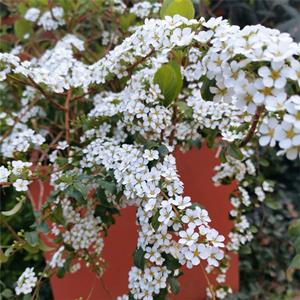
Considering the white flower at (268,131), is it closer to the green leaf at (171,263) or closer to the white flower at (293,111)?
the white flower at (293,111)

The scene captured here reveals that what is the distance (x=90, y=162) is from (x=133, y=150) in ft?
0.51

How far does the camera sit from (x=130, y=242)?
1213 millimetres

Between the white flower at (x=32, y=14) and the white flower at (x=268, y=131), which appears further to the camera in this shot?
the white flower at (x=32, y=14)

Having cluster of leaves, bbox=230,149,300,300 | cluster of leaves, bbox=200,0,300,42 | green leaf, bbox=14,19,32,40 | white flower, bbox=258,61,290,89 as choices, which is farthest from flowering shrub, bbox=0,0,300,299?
cluster of leaves, bbox=200,0,300,42

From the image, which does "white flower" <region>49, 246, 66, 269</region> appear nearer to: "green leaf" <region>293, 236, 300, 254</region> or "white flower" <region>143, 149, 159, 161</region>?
"white flower" <region>143, 149, 159, 161</region>

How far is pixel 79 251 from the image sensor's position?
3.60 ft

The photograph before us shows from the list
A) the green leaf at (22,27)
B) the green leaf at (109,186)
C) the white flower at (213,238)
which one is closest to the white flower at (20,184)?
the green leaf at (109,186)

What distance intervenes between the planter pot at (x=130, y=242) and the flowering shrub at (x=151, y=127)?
5 centimetres

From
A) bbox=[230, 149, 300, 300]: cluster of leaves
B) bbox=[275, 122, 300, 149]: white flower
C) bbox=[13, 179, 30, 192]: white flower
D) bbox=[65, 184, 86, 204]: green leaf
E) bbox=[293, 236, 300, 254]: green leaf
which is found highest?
bbox=[275, 122, 300, 149]: white flower

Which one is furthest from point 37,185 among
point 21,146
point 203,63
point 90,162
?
point 203,63

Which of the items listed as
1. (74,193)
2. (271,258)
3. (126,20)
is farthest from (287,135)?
(271,258)

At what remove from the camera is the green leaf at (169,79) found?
929mm

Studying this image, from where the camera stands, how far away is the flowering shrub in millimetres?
670

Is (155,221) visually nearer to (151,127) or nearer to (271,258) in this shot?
(151,127)
